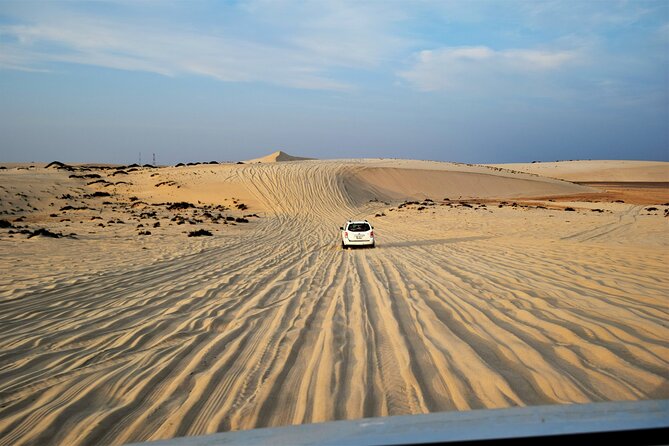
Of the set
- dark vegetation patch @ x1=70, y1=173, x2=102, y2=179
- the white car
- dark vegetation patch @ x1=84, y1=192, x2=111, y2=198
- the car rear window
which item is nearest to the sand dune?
dark vegetation patch @ x1=70, y1=173, x2=102, y2=179

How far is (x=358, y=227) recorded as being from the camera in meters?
18.2

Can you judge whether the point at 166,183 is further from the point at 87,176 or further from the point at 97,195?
the point at 87,176

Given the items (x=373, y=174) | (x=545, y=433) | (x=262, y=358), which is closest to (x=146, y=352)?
(x=262, y=358)

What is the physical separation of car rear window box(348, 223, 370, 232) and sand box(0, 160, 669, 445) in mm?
975

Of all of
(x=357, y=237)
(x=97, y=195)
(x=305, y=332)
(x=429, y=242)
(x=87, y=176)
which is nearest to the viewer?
(x=305, y=332)

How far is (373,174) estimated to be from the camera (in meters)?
61.4

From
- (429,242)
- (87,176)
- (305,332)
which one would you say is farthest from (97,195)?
(305,332)

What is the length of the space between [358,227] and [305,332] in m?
11.4

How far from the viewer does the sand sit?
4.45 meters

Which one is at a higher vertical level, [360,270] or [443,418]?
[443,418]

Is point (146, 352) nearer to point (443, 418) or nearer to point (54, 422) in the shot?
point (54, 422)

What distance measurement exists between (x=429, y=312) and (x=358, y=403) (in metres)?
3.66

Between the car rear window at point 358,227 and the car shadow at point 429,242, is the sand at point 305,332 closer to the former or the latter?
the car shadow at point 429,242

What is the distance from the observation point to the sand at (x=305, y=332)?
4445 mm
